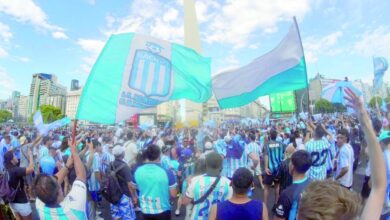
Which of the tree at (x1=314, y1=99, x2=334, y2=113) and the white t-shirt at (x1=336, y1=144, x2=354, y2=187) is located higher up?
the tree at (x1=314, y1=99, x2=334, y2=113)

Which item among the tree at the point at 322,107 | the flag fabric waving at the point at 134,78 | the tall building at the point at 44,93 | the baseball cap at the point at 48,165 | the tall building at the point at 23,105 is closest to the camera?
the flag fabric waving at the point at 134,78

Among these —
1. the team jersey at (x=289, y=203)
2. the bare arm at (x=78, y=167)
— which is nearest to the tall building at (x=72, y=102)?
the bare arm at (x=78, y=167)

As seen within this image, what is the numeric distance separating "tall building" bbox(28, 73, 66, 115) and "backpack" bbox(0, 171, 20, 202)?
164m

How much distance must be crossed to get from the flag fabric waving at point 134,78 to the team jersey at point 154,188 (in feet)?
2.62

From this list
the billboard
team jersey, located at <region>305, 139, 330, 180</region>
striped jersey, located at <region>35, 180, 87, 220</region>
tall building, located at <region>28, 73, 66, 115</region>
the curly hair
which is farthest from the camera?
tall building, located at <region>28, 73, 66, 115</region>

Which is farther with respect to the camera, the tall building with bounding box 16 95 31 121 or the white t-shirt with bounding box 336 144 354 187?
the tall building with bounding box 16 95 31 121

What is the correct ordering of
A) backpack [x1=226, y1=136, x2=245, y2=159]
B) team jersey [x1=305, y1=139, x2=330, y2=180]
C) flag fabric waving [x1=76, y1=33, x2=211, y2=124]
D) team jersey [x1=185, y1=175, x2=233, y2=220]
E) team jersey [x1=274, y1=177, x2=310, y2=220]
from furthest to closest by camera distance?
backpack [x1=226, y1=136, x2=245, y2=159] < team jersey [x1=305, y1=139, x2=330, y2=180] < flag fabric waving [x1=76, y1=33, x2=211, y2=124] < team jersey [x1=185, y1=175, x2=233, y2=220] < team jersey [x1=274, y1=177, x2=310, y2=220]

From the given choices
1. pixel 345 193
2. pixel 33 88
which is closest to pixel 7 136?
pixel 345 193

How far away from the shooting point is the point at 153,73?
448cm

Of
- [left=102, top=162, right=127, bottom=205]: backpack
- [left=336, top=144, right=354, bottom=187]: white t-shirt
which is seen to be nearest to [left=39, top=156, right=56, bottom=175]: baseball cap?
[left=102, top=162, right=127, bottom=205]: backpack

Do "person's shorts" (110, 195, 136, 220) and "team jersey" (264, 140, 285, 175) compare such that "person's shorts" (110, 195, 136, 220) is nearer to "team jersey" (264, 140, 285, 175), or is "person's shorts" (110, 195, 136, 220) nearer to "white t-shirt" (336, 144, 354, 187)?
"team jersey" (264, 140, 285, 175)

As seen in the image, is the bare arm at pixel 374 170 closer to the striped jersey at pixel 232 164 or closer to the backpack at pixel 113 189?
the backpack at pixel 113 189

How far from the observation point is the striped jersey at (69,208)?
271 centimetres

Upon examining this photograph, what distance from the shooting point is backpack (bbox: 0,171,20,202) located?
480 cm
